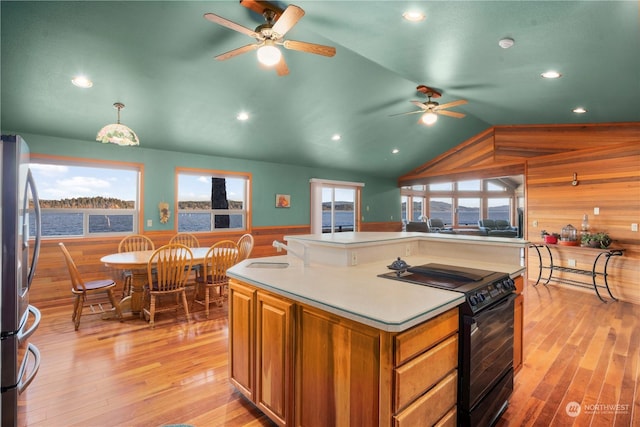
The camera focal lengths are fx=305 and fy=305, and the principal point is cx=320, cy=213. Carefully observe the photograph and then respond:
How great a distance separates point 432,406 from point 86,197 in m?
5.23

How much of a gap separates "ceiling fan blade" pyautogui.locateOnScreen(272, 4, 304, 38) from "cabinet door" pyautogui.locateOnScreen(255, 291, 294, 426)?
6.14ft

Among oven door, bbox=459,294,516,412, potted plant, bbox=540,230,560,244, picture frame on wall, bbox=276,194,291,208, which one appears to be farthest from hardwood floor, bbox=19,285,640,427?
picture frame on wall, bbox=276,194,291,208

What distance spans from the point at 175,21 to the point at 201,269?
291 cm

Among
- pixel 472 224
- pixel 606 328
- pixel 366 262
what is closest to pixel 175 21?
pixel 366 262

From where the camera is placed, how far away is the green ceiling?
2398mm

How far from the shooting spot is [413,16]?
240 centimetres

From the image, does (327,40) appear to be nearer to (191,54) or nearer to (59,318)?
(191,54)

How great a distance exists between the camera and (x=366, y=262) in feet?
7.88

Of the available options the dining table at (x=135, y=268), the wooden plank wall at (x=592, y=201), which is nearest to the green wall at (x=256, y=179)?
the dining table at (x=135, y=268)

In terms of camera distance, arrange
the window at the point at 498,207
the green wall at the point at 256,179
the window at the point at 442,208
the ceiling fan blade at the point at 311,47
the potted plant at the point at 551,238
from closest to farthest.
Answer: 1. the ceiling fan blade at the point at 311,47
2. the green wall at the point at 256,179
3. the potted plant at the point at 551,238
4. the window at the point at 442,208
5. the window at the point at 498,207

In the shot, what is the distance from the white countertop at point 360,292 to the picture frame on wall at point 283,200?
435cm

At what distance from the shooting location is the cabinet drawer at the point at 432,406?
125cm

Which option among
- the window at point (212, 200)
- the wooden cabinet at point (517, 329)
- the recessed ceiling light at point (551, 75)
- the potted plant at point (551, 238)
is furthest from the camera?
the window at point (212, 200)

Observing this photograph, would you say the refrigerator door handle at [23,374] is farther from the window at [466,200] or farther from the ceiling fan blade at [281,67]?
the window at [466,200]
